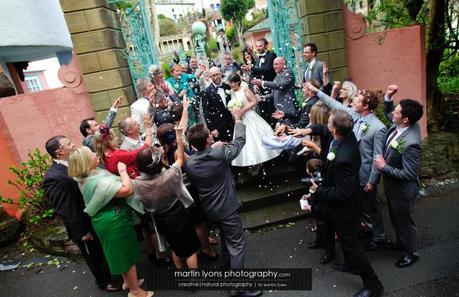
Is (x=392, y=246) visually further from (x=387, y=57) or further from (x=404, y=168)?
(x=387, y=57)

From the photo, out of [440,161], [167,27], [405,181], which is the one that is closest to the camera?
[405,181]

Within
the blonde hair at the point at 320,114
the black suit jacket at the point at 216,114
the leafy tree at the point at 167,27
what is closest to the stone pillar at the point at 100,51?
the black suit jacket at the point at 216,114

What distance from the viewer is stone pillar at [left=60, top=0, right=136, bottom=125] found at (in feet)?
17.7

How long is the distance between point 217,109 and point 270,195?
1746 millimetres

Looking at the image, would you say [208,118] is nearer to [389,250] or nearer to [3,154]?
[389,250]

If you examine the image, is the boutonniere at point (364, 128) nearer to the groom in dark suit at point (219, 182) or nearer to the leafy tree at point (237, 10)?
the groom in dark suit at point (219, 182)

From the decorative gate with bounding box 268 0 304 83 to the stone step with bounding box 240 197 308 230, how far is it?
302cm

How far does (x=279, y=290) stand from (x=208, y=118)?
3.04m

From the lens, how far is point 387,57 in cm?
590

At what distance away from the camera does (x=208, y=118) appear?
17.5ft

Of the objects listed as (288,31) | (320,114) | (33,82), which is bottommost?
(320,114)

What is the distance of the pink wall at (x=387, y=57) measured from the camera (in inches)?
225

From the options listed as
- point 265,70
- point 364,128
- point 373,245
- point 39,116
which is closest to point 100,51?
point 39,116

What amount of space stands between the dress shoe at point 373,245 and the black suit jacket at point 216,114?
2.78 metres
